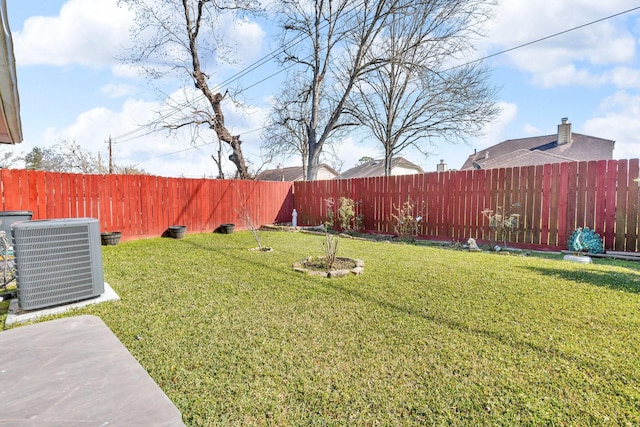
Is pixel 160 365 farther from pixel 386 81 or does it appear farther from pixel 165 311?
pixel 386 81

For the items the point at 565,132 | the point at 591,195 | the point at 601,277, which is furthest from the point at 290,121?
the point at 565,132

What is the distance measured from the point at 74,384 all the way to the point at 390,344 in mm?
1758

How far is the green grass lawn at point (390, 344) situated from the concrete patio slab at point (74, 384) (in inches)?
23.6

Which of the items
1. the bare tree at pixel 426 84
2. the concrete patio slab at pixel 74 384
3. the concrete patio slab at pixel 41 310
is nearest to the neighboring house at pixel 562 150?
the bare tree at pixel 426 84

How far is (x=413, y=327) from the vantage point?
2332 mm

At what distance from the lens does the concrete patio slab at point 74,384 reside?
757 millimetres

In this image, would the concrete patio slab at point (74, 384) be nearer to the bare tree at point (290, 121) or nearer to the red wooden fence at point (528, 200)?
the red wooden fence at point (528, 200)

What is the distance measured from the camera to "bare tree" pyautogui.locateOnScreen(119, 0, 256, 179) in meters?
10.9

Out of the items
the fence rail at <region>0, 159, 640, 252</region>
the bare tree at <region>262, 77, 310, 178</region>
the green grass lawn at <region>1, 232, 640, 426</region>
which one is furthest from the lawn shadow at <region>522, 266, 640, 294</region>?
the bare tree at <region>262, 77, 310, 178</region>

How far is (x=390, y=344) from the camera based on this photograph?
208 cm

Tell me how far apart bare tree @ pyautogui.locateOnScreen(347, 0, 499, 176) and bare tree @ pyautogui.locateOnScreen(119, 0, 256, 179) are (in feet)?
19.8

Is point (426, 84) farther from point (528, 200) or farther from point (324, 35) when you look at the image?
point (528, 200)

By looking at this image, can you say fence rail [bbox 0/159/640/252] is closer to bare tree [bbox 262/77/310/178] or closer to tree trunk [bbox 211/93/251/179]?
tree trunk [bbox 211/93/251/179]

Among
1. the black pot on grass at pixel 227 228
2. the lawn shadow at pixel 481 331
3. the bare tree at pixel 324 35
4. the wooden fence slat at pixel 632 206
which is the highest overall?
the bare tree at pixel 324 35
